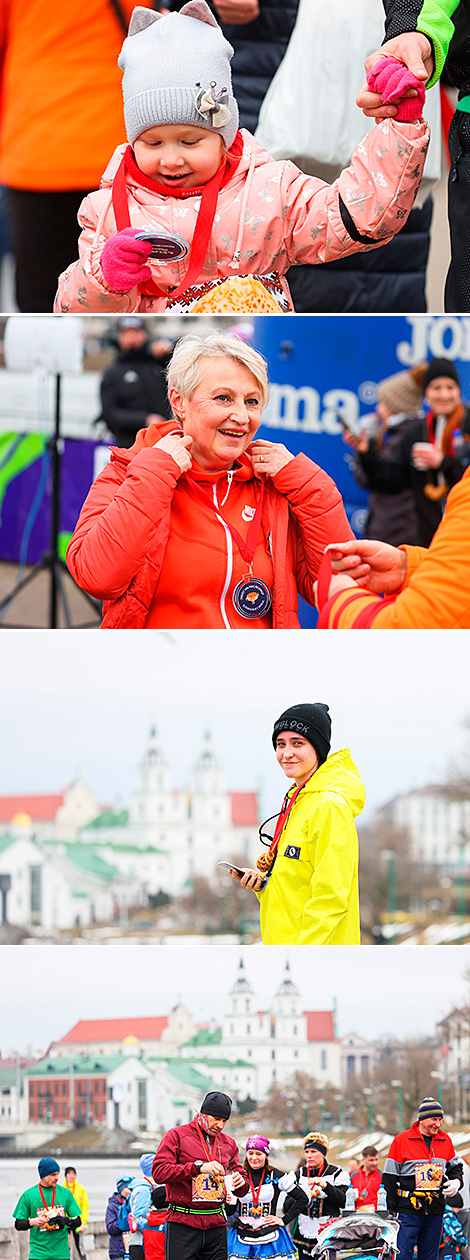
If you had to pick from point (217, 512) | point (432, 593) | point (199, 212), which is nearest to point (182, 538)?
point (217, 512)

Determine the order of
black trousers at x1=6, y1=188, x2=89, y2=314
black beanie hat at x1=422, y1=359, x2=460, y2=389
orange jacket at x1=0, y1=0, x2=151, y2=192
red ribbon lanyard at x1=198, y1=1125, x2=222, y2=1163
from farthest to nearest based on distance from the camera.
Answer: black trousers at x1=6, y1=188, x2=89, y2=314 → orange jacket at x1=0, y1=0, x2=151, y2=192 → black beanie hat at x1=422, y1=359, x2=460, y2=389 → red ribbon lanyard at x1=198, y1=1125, x2=222, y2=1163

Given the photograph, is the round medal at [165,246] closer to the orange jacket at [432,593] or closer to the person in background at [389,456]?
the person in background at [389,456]

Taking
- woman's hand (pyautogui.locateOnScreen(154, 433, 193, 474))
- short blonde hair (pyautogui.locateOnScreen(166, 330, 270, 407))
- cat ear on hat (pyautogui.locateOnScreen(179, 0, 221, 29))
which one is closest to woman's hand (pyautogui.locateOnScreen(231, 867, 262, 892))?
woman's hand (pyautogui.locateOnScreen(154, 433, 193, 474))

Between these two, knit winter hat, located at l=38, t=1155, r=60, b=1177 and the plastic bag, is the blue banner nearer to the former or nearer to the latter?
the plastic bag

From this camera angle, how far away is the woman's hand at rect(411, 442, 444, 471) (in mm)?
2998

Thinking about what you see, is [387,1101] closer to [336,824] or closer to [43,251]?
[336,824]

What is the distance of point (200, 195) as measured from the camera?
10.4 ft

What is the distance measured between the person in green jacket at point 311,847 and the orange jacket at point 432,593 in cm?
17

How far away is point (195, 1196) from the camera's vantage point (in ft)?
8.75

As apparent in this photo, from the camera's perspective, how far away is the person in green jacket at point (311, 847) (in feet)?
8.29

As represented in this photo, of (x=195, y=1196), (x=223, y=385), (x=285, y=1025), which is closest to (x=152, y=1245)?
(x=195, y=1196)

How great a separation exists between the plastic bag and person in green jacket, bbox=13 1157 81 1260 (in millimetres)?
2430

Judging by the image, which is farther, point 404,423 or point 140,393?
point 140,393

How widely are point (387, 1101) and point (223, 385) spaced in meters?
1.22
